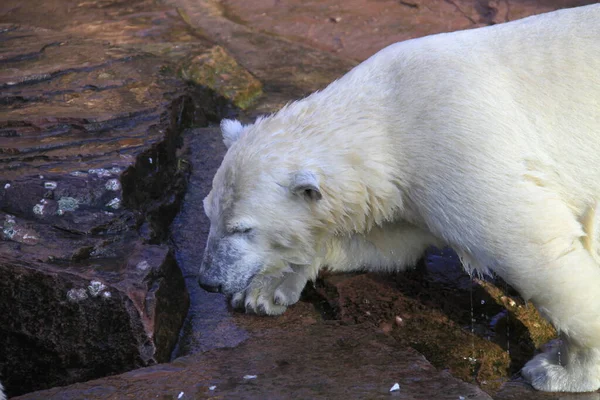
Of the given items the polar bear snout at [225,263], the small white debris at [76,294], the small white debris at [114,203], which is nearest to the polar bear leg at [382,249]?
the polar bear snout at [225,263]

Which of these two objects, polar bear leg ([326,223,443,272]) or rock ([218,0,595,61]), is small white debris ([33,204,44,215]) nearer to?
polar bear leg ([326,223,443,272])

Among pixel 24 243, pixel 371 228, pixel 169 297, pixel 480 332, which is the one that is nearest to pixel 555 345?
pixel 480 332

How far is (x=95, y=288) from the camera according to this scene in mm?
3650

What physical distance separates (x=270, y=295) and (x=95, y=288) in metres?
0.85

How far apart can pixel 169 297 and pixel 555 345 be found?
1.81m

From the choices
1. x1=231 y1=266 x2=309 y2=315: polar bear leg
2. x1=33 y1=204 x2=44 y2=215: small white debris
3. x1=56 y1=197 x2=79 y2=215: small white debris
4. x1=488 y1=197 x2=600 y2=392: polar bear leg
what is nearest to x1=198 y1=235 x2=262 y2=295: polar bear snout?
x1=231 y1=266 x2=309 y2=315: polar bear leg

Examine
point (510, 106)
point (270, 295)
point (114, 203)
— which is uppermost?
point (510, 106)

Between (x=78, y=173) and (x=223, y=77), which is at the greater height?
(x=78, y=173)

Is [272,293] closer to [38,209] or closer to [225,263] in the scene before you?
[225,263]

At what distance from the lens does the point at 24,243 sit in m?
3.89

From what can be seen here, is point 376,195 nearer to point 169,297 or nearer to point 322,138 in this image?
point 322,138

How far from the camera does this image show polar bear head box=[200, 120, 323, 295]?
11.7ft

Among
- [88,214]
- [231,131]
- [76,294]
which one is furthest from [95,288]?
[231,131]

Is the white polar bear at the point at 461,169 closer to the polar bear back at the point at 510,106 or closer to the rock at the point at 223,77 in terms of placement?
the polar bear back at the point at 510,106
